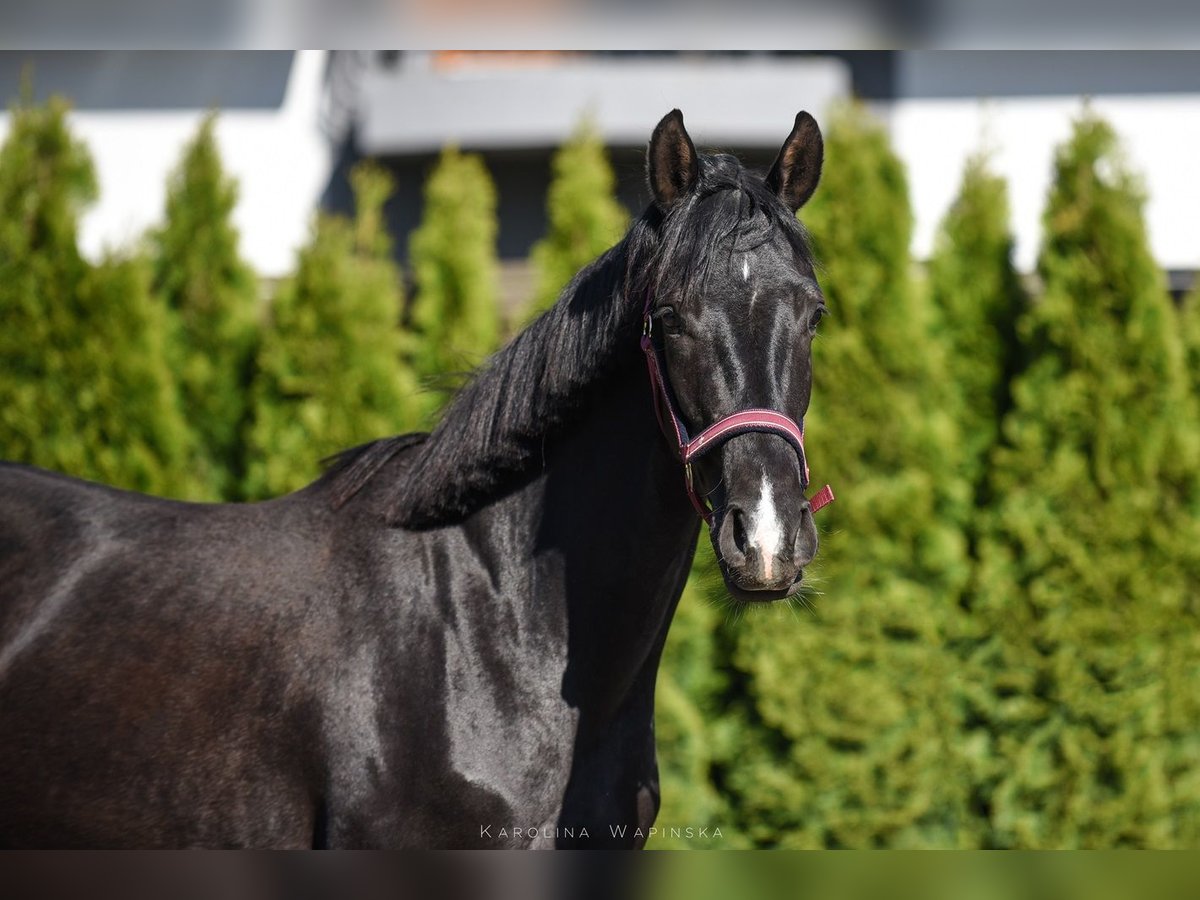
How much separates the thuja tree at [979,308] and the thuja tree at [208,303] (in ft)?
13.9

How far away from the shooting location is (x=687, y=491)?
248 cm

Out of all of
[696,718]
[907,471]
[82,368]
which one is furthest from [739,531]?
[82,368]

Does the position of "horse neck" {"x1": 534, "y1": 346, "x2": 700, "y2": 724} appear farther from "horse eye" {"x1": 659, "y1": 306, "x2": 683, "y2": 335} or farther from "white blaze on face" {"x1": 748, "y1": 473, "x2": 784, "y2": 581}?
"white blaze on face" {"x1": 748, "y1": 473, "x2": 784, "y2": 581}

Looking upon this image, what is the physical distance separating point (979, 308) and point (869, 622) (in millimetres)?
2009

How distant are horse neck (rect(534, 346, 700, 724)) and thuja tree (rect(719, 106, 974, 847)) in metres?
3.70

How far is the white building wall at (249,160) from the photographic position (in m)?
8.99

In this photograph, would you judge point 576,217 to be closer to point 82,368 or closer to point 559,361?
point 82,368

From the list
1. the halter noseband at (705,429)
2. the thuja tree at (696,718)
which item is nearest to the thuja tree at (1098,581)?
the thuja tree at (696,718)

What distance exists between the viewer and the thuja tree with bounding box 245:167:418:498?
6.41 meters

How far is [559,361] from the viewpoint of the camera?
2.69 metres
